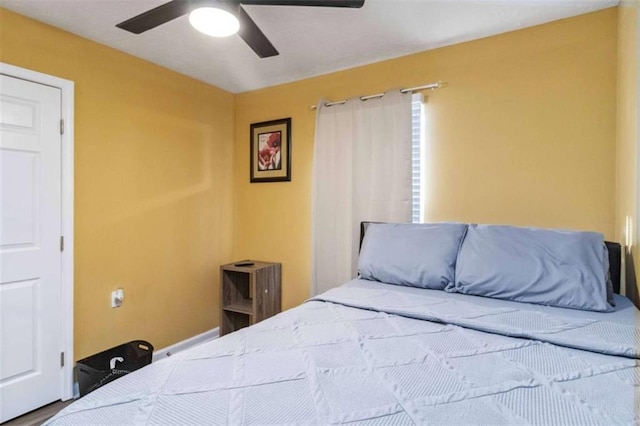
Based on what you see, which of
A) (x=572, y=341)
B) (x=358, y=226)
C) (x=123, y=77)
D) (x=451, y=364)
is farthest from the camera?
(x=358, y=226)

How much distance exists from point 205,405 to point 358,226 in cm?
194

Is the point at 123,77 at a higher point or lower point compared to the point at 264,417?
higher

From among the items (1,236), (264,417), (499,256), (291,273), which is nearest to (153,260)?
(1,236)

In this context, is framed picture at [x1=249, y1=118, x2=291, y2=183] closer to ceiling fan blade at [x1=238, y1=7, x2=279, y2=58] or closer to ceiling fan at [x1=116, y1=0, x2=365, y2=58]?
ceiling fan blade at [x1=238, y1=7, x2=279, y2=58]

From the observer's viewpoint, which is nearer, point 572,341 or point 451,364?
point 451,364

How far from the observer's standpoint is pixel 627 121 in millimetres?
1678

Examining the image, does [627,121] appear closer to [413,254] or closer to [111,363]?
[413,254]

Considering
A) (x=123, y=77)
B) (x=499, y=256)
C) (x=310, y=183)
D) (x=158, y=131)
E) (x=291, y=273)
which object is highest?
(x=123, y=77)

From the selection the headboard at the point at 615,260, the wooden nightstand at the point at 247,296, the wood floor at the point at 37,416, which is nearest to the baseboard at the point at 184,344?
the wooden nightstand at the point at 247,296

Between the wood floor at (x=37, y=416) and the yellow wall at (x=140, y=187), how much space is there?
304 mm

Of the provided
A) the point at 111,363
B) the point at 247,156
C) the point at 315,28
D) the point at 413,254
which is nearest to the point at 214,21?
the point at 315,28

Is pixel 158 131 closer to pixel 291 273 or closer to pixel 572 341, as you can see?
pixel 291 273

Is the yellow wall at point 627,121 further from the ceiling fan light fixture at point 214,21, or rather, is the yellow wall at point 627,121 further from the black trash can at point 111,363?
→ the black trash can at point 111,363

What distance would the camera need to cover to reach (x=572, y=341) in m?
1.17
